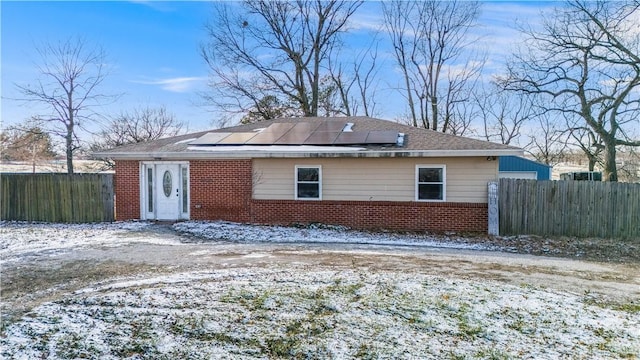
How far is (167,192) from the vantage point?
41.5 feet

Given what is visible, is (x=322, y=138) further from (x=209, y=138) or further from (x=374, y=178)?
(x=209, y=138)

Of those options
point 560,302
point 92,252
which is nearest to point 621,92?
point 560,302

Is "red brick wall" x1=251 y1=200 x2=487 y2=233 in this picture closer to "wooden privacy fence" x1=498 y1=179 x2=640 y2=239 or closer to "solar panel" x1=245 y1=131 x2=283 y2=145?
"wooden privacy fence" x1=498 y1=179 x2=640 y2=239

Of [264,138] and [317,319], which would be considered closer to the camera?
[317,319]

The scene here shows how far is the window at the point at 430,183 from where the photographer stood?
1135 centimetres

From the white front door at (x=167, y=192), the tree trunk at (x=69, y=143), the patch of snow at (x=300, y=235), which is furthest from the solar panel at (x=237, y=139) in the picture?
the tree trunk at (x=69, y=143)

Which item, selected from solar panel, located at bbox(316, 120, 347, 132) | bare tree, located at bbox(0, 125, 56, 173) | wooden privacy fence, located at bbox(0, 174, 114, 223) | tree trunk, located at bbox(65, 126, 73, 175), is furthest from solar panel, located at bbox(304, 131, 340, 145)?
bare tree, located at bbox(0, 125, 56, 173)

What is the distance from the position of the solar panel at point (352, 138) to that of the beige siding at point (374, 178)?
0.57m

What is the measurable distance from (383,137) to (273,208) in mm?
4018

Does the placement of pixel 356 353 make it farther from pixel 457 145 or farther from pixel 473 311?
pixel 457 145

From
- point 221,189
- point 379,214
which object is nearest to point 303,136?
point 221,189

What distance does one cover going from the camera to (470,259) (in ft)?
25.8

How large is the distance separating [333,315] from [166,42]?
14.6m

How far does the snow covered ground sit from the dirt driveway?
0.39 metres
